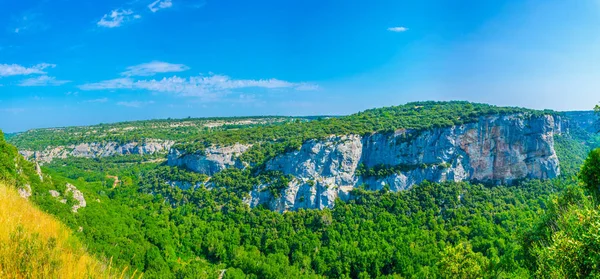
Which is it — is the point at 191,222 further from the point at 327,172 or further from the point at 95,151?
the point at 95,151

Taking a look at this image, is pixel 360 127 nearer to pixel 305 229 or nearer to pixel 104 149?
pixel 305 229

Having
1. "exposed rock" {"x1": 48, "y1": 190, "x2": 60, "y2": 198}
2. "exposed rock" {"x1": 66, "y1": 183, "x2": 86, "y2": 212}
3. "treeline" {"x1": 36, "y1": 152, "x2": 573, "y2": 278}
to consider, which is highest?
"exposed rock" {"x1": 48, "y1": 190, "x2": 60, "y2": 198}

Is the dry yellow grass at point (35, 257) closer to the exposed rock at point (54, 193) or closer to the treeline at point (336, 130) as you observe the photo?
the exposed rock at point (54, 193)

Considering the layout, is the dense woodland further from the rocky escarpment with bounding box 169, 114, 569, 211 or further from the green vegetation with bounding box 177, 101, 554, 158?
the rocky escarpment with bounding box 169, 114, 569, 211

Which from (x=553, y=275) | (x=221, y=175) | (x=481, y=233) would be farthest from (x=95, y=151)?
(x=553, y=275)

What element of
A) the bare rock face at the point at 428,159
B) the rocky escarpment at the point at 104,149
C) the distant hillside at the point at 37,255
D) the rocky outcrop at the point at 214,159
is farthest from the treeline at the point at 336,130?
the distant hillside at the point at 37,255

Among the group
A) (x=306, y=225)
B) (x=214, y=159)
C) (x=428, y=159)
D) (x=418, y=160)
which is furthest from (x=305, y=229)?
(x=214, y=159)

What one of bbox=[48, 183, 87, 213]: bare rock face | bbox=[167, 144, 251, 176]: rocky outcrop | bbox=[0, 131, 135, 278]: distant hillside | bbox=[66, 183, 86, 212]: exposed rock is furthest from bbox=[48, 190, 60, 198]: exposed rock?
bbox=[0, 131, 135, 278]: distant hillside
